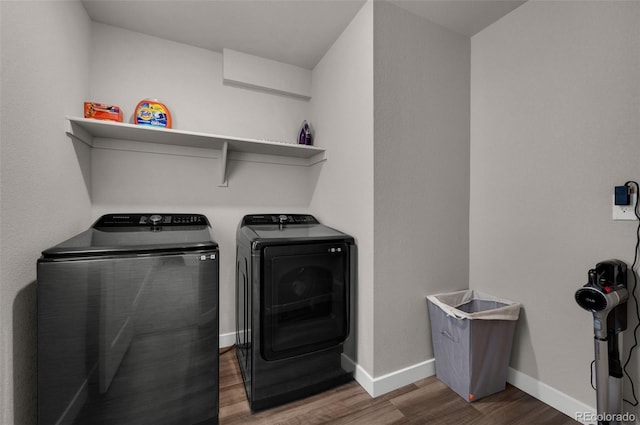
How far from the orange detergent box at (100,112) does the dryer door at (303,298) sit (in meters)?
1.31

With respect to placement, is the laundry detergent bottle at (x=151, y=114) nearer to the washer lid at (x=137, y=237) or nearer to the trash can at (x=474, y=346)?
the washer lid at (x=137, y=237)

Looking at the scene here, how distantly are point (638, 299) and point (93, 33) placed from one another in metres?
3.52

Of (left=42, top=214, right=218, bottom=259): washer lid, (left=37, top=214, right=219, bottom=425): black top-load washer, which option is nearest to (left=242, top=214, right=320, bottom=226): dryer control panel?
(left=42, top=214, right=218, bottom=259): washer lid

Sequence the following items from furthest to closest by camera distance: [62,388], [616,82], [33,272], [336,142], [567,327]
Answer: [336,142]
[567,327]
[616,82]
[33,272]
[62,388]

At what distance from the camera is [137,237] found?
1417 mm

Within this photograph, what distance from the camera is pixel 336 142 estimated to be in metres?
2.04

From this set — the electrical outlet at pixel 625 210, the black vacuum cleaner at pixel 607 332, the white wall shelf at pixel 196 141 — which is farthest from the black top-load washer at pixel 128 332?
the electrical outlet at pixel 625 210

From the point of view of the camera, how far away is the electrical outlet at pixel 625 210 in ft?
4.11

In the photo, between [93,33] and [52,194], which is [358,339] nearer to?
[52,194]

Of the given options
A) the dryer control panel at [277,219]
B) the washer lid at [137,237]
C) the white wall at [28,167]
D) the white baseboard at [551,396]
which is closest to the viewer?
the white wall at [28,167]

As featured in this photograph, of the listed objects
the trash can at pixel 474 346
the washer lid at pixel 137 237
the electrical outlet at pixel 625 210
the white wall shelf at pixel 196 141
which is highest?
the white wall shelf at pixel 196 141

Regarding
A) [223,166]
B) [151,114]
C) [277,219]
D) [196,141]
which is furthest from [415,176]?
[151,114]

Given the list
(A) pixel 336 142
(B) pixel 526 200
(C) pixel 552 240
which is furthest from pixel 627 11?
(A) pixel 336 142

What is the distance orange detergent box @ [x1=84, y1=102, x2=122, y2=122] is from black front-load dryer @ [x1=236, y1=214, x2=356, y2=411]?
1122mm
